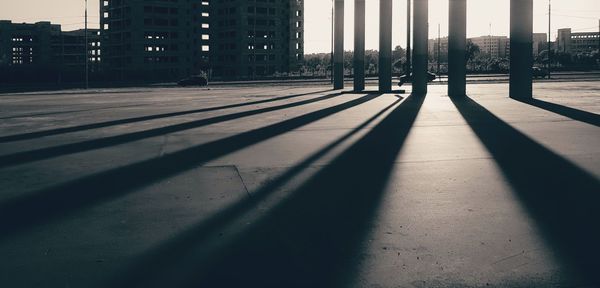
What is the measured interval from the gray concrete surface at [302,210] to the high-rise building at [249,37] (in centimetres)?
11556

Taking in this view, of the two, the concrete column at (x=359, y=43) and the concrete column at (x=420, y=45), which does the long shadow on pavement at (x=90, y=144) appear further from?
the concrete column at (x=359, y=43)

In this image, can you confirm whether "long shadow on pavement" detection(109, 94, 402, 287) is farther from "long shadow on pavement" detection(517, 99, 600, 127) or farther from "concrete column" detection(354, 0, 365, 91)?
"concrete column" detection(354, 0, 365, 91)

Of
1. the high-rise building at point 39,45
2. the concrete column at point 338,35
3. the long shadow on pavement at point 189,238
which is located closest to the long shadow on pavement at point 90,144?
the long shadow on pavement at point 189,238

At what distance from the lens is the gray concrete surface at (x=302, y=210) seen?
5.17m

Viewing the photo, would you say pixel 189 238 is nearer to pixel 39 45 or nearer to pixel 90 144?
pixel 90 144

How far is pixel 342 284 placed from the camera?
4.86 metres

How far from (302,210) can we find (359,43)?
41.6 metres

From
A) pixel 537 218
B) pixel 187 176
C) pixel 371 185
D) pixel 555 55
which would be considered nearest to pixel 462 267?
pixel 537 218

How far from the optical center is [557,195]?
26.6ft

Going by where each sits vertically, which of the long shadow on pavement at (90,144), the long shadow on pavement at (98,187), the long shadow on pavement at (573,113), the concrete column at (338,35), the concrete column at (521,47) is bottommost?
the long shadow on pavement at (98,187)

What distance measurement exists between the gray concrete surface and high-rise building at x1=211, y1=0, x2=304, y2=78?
116 m

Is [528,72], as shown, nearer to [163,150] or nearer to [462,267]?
[163,150]

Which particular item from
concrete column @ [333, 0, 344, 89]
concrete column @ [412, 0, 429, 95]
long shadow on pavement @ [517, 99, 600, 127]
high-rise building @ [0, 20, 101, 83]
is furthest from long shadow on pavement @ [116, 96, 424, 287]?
high-rise building @ [0, 20, 101, 83]

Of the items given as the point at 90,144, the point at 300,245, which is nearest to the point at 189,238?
the point at 300,245
